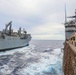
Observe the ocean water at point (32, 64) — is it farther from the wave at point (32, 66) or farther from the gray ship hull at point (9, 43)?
the gray ship hull at point (9, 43)

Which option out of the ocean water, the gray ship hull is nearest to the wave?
the ocean water

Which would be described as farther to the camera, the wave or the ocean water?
the ocean water

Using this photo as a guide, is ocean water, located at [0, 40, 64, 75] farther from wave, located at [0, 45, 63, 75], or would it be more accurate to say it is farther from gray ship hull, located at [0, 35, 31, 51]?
gray ship hull, located at [0, 35, 31, 51]

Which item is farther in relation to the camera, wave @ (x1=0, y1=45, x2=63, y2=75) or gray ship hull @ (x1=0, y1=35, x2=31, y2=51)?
gray ship hull @ (x1=0, y1=35, x2=31, y2=51)

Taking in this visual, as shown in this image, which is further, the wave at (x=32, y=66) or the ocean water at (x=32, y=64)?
the ocean water at (x=32, y=64)

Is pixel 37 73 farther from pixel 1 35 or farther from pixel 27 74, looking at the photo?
pixel 1 35

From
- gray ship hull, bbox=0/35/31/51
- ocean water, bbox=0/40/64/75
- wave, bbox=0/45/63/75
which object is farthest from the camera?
gray ship hull, bbox=0/35/31/51

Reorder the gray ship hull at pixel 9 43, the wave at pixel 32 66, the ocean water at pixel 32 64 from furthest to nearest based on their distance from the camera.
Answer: the gray ship hull at pixel 9 43 < the ocean water at pixel 32 64 < the wave at pixel 32 66

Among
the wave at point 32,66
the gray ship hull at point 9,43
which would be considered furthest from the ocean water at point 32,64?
the gray ship hull at point 9,43

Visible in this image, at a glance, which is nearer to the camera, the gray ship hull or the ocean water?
the ocean water

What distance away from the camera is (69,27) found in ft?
143

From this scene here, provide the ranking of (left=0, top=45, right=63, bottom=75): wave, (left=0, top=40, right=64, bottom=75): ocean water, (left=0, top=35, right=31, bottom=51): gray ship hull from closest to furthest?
(left=0, top=45, right=63, bottom=75): wave → (left=0, top=40, right=64, bottom=75): ocean water → (left=0, top=35, right=31, bottom=51): gray ship hull

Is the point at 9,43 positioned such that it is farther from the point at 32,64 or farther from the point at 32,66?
the point at 32,66

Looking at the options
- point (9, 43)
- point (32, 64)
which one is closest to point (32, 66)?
point (32, 64)
